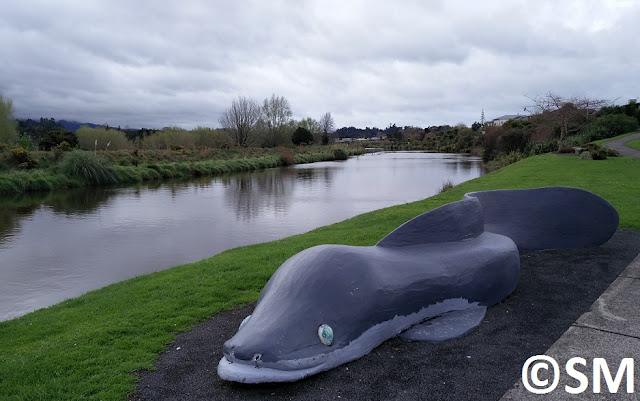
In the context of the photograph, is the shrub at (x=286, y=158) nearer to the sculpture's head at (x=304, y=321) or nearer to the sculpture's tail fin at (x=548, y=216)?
the sculpture's tail fin at (x=548, y=216)

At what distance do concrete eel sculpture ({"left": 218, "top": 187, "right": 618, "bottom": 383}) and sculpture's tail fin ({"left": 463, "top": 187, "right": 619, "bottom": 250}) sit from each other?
0.98 feet

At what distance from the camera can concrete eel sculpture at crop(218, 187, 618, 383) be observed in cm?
331

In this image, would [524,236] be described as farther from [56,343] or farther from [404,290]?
[56,343]

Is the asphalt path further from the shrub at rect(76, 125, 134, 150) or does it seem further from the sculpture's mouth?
the shrub at rect(76, 125, 134, 150)

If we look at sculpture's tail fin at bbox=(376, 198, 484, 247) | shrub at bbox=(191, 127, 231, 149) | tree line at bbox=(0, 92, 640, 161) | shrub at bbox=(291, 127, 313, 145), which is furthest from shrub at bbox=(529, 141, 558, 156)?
shrub at bbox=(291, 127, 313, 145)

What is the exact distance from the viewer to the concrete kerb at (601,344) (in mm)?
2943

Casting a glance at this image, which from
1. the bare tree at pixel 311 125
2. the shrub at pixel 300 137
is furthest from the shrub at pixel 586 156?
the bare tree at pixel 311 125

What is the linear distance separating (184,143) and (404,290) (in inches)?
1899

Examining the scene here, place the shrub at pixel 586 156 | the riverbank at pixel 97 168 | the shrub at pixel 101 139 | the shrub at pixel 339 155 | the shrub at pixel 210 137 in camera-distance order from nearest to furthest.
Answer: the riverbank at pixel 97 168, the shrub at pixel 586 156, the shrub at pixel 101 139, the shrub at pixel 210 137, the shrub at pixel 339 155

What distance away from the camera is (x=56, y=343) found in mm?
4469

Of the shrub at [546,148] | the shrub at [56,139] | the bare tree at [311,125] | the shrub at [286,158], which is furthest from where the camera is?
the bare tree at [311,125]

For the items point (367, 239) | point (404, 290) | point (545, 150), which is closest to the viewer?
point (404, 290)

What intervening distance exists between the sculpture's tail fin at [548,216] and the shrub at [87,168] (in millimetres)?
22172

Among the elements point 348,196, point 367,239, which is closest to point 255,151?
point 348,196
